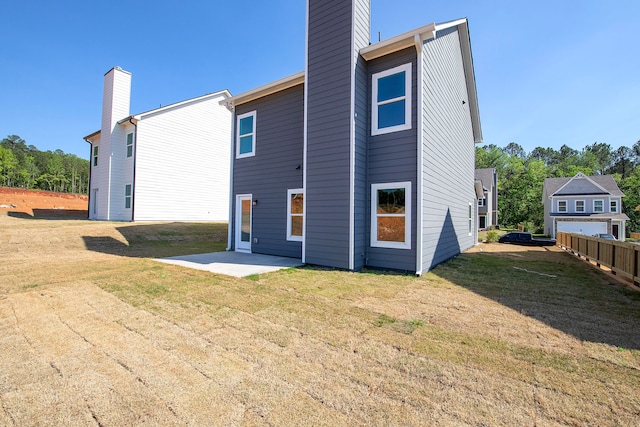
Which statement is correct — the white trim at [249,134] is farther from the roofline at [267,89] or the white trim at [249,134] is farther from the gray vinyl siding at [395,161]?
the gray vinyl siding at [395,161]

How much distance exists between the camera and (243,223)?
33.7 feet

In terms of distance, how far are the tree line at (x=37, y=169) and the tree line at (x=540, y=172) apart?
81.2 m

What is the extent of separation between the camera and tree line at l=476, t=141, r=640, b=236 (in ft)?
118

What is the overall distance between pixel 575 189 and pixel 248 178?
3333cm

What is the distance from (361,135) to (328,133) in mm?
866

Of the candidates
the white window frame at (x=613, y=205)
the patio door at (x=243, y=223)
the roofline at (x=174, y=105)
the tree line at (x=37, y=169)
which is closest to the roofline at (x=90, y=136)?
the roofline at (x=174, y=105)

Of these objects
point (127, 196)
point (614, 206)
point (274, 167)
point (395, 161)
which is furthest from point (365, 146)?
point (614, 206)

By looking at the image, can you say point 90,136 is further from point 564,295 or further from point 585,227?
point 585,227

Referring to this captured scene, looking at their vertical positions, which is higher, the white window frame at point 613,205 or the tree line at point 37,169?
the tree line at point 37,169

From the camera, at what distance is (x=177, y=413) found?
196cm

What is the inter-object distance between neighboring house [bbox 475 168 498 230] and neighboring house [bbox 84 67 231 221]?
28.1 meters

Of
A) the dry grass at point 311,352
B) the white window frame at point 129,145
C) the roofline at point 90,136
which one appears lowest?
the dry grass at point 311,352

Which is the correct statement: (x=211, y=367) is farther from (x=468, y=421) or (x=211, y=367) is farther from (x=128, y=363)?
(x=468, y=421)

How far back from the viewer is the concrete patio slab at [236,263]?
6.75 meters
